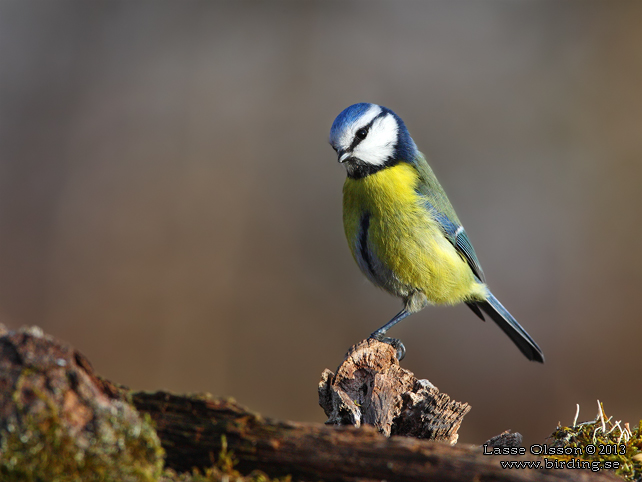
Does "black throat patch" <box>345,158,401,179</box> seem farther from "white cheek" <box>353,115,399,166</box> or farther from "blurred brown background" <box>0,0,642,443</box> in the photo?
"blurred brown background" <box>0,0,642,443</box>

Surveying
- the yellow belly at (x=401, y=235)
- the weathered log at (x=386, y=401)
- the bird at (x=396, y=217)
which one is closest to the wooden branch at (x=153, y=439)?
the weathered log at (x=386, y=401)

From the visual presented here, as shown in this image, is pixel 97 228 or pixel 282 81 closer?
pixel 97 228

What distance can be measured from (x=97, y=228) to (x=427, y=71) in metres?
3.10

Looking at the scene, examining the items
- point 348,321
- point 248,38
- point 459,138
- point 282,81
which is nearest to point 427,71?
point 459,138

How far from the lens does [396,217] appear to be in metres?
2.35

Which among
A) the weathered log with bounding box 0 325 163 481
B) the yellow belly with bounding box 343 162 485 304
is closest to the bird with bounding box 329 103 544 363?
the yellow belly with bounding box 343 162 485 304

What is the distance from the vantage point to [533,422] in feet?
11.1

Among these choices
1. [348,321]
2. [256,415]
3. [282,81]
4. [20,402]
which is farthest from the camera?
[282,81]

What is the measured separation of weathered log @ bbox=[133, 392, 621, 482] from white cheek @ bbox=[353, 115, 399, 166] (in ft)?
5.42

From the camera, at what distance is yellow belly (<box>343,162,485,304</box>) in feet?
7.73

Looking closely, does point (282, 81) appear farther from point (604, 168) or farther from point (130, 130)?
point (604, 168)

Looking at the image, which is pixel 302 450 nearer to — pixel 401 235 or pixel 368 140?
pixel 401 235

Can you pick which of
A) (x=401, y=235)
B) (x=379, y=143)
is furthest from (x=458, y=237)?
(x=379, y=143)

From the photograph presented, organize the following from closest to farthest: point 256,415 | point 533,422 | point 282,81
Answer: point 256,415 < point 533,422 < point 282,81
